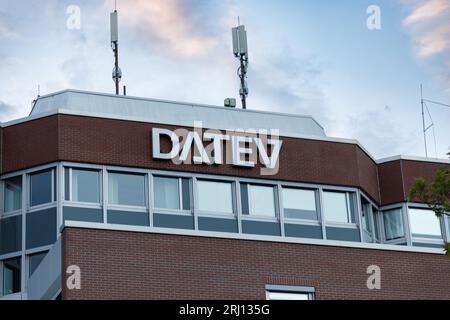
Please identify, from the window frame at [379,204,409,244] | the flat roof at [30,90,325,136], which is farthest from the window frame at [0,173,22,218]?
the window frame at [379,204,409,244]

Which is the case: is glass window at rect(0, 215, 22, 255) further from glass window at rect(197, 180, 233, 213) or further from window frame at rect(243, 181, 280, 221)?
window frame at rect(243, 181, 280, 221)

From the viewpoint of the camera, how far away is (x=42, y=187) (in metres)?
33.7

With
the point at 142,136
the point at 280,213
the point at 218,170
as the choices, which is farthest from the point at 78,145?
the point at 280,213

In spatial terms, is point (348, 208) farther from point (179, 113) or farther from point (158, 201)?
point (158, 201)

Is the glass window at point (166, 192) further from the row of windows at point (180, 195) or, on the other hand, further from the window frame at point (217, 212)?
the window frame at point (217, 212)

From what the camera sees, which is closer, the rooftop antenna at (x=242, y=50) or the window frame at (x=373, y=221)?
the window frame at (x=373, y=221)

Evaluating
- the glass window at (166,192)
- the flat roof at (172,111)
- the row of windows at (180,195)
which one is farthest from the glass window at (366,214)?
the glass window at (166,192)

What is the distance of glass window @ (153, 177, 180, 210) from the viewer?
34344mm

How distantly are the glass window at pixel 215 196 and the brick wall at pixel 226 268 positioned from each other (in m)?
7.61

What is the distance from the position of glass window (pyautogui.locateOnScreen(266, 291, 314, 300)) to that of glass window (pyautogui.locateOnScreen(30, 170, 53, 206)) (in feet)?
29.2

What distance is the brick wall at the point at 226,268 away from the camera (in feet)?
83.6

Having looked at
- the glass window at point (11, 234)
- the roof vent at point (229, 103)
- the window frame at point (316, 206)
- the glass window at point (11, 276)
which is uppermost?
the roof vent at point (229, 103)

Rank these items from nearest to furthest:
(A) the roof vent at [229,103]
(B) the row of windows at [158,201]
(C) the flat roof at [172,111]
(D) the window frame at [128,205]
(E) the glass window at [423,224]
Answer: (B) the row of windows at [158,201] → (D) the window frame at [128,205] → (C) the flat roof at [172,111] → (E) the glass window at [423,224] → (A) the roof vent at [229,103]

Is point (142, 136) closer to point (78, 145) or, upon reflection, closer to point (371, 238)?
point (78, 145)
